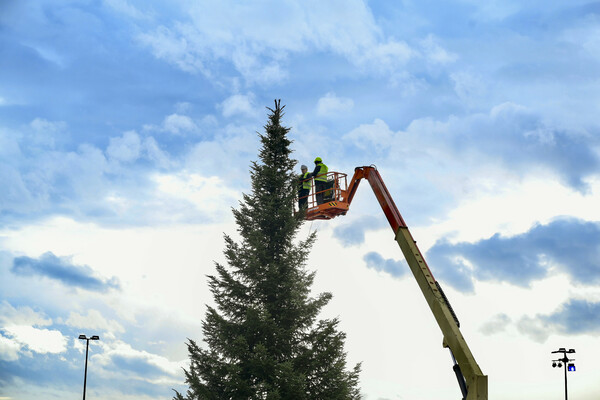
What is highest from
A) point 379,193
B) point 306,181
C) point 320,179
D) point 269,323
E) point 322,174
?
point 322,174

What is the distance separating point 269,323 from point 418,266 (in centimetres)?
563

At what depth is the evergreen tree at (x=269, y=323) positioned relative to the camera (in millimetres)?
21078

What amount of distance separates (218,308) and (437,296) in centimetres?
839

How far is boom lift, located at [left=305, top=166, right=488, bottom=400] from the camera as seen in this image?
1805cm

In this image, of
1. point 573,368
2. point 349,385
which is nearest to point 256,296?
point 349,385

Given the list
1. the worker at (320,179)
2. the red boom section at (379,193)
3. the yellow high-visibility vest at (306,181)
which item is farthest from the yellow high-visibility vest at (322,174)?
the red boom section at (379,193)

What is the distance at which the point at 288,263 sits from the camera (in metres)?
23.2

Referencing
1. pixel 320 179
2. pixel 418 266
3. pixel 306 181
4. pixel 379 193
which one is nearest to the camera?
pixel 418 266

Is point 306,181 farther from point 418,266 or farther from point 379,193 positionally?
point 418,266

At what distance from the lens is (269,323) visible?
21.8m

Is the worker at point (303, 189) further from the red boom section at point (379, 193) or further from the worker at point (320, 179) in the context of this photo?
the red boom section at point (379, 193)

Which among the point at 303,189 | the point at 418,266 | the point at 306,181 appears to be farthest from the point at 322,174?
the point at 418,266

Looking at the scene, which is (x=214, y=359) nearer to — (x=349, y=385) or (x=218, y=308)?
(x=218, y=308)

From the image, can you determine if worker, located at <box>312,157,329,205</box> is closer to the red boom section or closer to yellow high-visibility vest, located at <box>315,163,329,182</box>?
yellow high-visibility vest, located at <box>315,163,329,182</box>
